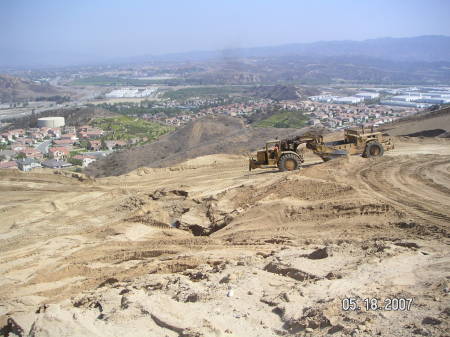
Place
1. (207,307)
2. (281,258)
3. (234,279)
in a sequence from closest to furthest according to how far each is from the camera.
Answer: (207,307)
(234,279)
(281,258)

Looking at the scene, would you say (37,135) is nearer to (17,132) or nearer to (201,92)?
(17,132)

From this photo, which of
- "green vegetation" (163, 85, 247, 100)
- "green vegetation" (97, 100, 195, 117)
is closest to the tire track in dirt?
"green vegetation" (97, 100, 195, 117)

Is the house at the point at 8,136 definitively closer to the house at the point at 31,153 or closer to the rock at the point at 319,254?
the house at the point at 31,153

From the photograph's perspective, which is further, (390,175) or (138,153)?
(138,153)

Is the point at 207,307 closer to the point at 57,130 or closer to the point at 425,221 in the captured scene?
the point at 425,221

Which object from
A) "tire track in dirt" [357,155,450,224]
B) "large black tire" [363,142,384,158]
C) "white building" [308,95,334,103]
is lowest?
"white building" [308,95,334,103]

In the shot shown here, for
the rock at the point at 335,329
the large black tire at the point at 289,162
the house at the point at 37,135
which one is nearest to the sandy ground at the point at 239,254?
the rock at the point at 335,329

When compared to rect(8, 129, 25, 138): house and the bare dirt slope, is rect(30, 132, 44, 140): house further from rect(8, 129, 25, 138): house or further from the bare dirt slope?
the bare dirt slope

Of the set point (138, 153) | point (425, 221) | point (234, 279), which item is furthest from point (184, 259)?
point (138, 153)
